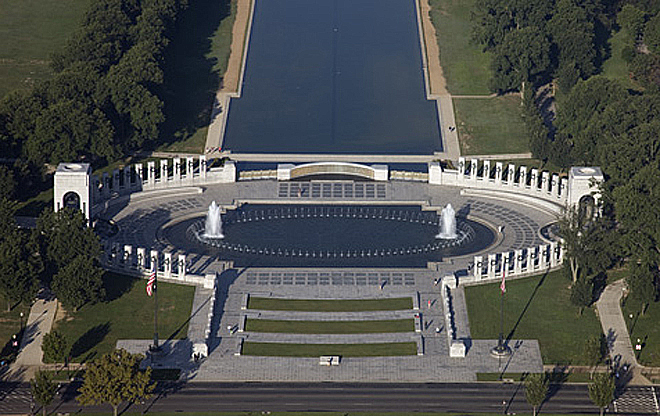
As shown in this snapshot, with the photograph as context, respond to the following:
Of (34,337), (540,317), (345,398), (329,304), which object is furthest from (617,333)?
(34,337)

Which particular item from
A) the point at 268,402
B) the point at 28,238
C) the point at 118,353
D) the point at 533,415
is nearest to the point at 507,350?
the point at 533,415

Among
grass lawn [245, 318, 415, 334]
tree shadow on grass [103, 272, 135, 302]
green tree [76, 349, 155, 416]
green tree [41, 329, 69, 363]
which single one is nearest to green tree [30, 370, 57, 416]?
green tree [76, 349, 155, 416]

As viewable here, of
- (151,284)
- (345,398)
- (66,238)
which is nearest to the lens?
(345,398)

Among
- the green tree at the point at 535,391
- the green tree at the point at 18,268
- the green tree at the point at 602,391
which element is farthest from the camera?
the green tree at the point at 18,268

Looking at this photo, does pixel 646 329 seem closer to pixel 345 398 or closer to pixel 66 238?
pixel 345 398

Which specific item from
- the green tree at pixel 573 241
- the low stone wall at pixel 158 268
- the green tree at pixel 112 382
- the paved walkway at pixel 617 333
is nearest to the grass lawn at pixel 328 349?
the low stone wall at pixel 158 268

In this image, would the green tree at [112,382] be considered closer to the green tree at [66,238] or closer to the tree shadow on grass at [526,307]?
the green tree at [66,238]

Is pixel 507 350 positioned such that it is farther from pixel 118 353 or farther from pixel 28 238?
pixel 28 238
